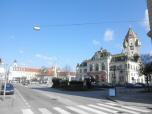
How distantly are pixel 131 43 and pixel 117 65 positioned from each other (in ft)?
66.7

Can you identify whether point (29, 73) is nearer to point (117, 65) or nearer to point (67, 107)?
point (117, 65)

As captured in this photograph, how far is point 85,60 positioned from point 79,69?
5258 mm

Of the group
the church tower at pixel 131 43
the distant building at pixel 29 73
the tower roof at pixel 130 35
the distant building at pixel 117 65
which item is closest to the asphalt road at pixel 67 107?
the distant building at pixel 117 65

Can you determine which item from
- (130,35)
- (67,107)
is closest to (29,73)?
(130,35)

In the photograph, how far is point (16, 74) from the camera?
17575 centimetres

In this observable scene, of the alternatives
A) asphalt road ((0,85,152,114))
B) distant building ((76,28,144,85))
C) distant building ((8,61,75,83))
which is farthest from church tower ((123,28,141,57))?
asphalt road ((0,85,152,114))

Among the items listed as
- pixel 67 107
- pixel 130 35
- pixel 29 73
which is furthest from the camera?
pixel 29 73

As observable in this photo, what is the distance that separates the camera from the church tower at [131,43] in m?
114

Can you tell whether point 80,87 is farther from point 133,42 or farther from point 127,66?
point 133,42

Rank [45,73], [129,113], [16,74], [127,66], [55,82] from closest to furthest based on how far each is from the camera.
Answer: [129,113], [55,82], [127,66], [45,73], [16,74]

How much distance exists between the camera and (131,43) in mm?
115188

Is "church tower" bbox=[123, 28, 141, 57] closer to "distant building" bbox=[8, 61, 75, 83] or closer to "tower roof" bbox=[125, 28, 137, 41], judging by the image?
"tower roof" bbox=[125, 28, 137, 41]

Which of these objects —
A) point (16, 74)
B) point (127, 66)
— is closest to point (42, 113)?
point (127, 66)

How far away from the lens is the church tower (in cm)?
11400
